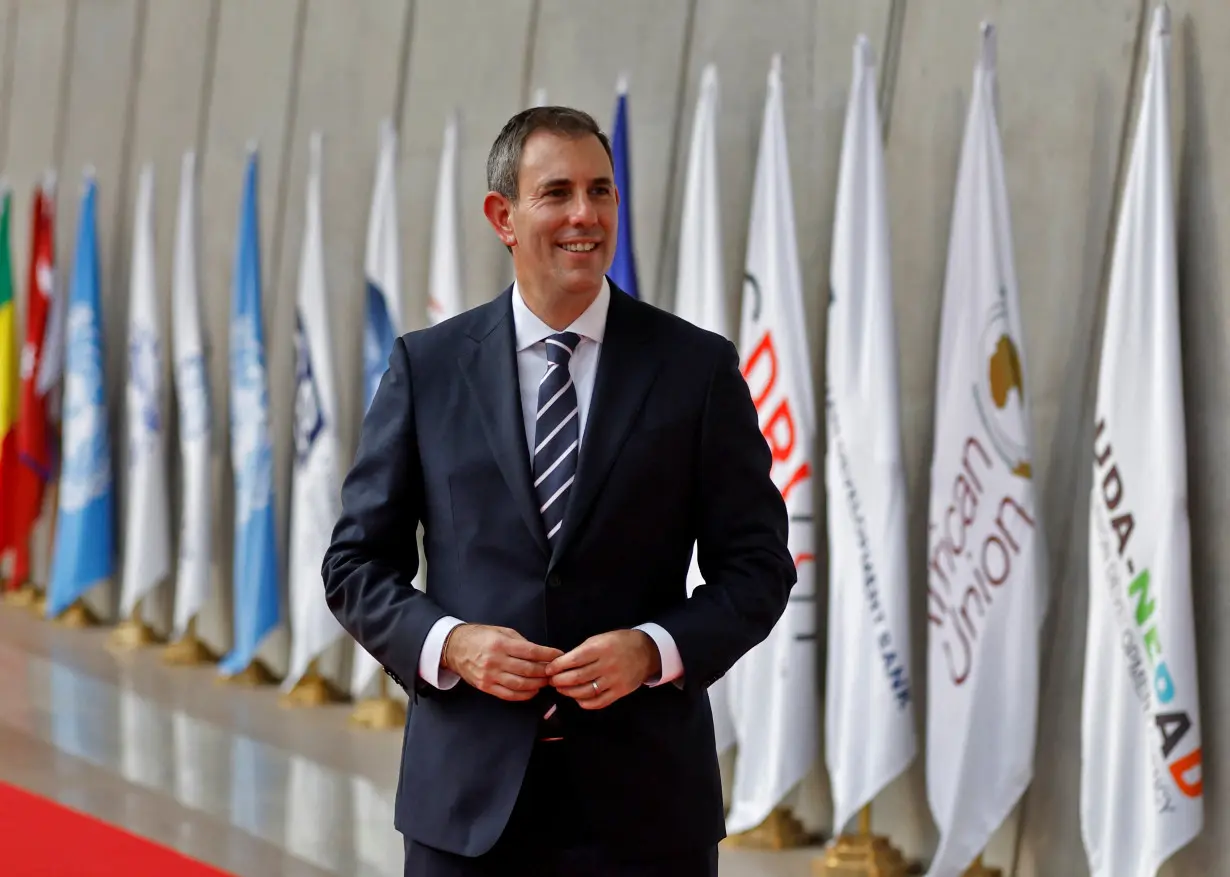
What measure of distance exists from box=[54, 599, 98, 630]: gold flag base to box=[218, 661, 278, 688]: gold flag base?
181 centimetres

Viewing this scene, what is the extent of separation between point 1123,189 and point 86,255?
620 centimetres

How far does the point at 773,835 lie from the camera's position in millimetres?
4883

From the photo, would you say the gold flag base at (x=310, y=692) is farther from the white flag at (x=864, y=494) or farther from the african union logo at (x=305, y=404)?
the white flag at (x=864, y=494)

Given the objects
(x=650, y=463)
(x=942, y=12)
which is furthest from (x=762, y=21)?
(x=650, y=463)

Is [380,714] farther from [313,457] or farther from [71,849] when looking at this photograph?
[71,849]

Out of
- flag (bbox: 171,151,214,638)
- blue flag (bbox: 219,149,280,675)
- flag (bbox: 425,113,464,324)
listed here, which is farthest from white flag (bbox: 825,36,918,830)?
flag (bbox: 171,151,214,638)

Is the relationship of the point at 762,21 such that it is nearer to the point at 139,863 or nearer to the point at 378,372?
the point at 378,372

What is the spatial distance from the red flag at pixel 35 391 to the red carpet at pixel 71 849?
14.5 ft

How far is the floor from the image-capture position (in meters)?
4.79

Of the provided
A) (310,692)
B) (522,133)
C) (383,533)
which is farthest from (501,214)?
(310,692)

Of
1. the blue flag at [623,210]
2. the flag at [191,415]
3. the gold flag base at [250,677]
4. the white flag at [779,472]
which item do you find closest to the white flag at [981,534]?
the white flag at [779,472]

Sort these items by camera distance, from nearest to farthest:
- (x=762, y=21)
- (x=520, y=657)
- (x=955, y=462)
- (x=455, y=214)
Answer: (x=520, y=657)
(x=955, y=462)
(x=762, y=21)
(x=455, y=214)

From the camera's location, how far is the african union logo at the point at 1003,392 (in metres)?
4.22

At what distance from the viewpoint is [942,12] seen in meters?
4.71
